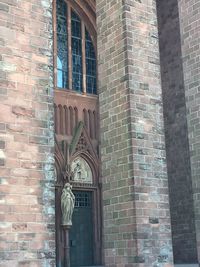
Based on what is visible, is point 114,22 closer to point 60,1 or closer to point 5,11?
point 5,11

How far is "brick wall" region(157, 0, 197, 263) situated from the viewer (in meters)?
14.4

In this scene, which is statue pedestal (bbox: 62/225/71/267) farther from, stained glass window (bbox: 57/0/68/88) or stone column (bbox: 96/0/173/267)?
stone column (bbox: 96/0/173/267)

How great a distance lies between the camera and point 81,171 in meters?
17.2

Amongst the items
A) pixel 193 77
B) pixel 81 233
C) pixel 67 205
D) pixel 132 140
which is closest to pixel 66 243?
pixel 81 233

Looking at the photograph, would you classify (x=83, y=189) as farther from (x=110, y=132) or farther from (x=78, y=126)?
(x=110, y=132)

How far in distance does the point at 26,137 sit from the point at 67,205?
7.30 metres

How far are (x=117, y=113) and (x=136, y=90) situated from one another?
639 millimetres

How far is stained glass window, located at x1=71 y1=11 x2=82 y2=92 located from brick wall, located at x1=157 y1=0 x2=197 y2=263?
3.49 metres

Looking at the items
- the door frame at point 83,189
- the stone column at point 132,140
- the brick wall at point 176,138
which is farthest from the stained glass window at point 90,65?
the stone column at point 132,140

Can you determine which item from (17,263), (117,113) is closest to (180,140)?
(117,113)

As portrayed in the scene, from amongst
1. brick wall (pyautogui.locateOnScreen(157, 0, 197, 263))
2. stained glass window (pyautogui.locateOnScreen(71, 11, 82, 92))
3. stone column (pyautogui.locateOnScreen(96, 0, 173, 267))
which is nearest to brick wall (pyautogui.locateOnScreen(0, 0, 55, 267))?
stone column (pyautogui.locateOnScreen(96, 0, 173, 267))

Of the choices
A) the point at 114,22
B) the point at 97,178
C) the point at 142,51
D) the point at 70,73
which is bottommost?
the point at 97,178

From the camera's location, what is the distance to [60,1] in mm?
19016

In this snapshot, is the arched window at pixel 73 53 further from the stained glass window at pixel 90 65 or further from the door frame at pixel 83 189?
the door frame at pixel 83 189
